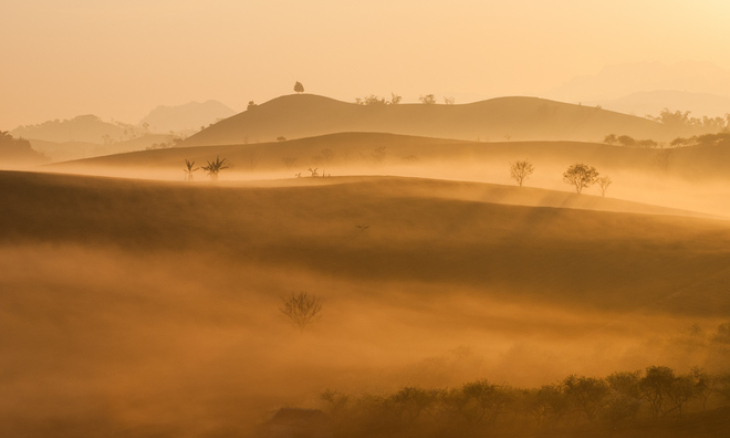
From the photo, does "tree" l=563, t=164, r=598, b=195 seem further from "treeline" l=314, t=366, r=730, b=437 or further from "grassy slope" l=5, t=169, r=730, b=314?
"treeline" l=314, t=366, r=730, b=437

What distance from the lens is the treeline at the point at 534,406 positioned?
31406 mm

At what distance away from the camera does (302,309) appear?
4503cm

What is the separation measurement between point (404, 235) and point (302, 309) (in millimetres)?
16798

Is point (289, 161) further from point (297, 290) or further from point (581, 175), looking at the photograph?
point (297, 290)

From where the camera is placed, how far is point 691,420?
30500 mm

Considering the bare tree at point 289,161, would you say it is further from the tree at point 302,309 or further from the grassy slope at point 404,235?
the tree at point 302,309

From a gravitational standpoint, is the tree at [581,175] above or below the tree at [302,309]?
above

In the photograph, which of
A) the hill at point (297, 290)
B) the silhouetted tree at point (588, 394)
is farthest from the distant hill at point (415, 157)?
the silhouetted tree at point (588, 394)

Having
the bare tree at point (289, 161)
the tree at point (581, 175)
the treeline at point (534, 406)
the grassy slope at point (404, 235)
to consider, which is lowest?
the treeline at point (534, 406)

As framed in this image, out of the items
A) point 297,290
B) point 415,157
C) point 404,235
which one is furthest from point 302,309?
point 415,157

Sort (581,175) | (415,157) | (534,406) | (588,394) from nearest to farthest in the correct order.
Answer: (534,406), (588,394), (581,175), (415,157)

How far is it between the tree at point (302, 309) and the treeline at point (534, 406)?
1185 centimetres

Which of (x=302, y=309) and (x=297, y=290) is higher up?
(x=297, y=290)

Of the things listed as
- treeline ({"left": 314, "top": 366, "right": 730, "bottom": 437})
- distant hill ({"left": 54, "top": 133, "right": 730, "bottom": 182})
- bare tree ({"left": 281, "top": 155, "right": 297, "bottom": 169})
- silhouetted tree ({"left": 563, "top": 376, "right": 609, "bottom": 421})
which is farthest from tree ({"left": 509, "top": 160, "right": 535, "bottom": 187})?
silhouetted tree ({"left": 563, "top": 376, "right": 609, "bottom": 421})
